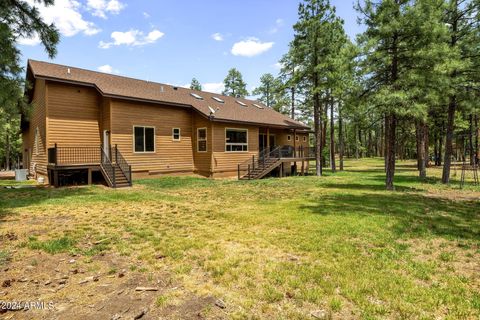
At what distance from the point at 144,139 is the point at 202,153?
373 centimetres

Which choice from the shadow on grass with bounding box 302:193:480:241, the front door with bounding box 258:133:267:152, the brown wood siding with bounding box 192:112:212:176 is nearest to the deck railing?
the brown wood siding with bounding box 192:112:212:176

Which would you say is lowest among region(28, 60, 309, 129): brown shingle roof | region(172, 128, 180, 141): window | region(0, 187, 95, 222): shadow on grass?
region(0, 187, 95, 222): shadow on grass

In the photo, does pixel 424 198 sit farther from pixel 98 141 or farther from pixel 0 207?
pixel 98 141

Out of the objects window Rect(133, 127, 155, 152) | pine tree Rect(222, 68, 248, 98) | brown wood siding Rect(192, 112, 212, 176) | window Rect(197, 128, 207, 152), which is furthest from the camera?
pine tree Rect(222, 68, 248, 98)

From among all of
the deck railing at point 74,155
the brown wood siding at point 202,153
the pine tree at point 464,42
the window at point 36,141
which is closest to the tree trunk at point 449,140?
the pine tree at point 464,42

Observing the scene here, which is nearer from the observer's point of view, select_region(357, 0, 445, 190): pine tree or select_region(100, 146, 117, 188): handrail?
select_region(357, 0, 445, 190): pine tree

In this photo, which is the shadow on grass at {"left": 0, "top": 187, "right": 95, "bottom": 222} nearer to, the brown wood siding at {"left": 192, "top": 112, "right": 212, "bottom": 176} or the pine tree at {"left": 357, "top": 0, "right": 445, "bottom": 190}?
the brown wood siding at {"left": 192, "top": 112, "right": 212, "bottom": 176}

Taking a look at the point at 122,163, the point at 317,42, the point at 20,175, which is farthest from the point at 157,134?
the point at 317,42

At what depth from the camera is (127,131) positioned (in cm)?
1488

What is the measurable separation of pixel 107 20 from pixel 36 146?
9.71m

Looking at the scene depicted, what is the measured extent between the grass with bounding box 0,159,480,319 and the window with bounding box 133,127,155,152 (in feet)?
20.5

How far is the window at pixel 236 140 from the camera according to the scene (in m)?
18.0

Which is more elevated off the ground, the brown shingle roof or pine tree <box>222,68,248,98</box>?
pine tree <box>222,68,248,98</box>

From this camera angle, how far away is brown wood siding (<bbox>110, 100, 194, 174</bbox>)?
48.0ft
